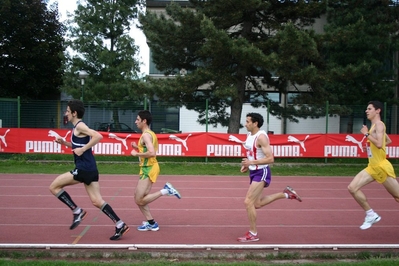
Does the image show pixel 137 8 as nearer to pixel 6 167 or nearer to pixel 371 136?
pixel 6 167

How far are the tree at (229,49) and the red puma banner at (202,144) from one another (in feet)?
6.86

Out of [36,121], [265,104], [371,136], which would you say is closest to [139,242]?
[371,136]

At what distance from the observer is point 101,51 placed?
105ft

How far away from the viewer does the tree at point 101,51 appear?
31.4 metres

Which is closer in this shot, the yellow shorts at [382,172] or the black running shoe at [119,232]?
the black running shoe at [119,232]

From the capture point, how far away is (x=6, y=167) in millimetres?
17750

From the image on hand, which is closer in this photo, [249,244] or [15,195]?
[249,244]

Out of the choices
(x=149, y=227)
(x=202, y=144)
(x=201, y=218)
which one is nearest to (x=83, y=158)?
(x=149, y=227)

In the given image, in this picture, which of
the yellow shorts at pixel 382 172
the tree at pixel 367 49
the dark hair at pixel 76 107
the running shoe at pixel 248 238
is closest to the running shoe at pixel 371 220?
the yellow shorts at pixel 382 172

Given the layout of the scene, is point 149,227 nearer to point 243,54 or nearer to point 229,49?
point 243,54

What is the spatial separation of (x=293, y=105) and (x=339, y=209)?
11.7 metres

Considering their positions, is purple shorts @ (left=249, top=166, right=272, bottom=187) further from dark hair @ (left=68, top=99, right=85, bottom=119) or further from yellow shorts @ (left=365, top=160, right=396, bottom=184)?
dark hair @ (left=68, top=99, right=85, bottom=119)

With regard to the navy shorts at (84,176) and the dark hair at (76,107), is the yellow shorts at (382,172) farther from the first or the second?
the dark hair at (76,107)

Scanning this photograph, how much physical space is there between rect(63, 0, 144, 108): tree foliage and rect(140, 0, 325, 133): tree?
9.51 meters
